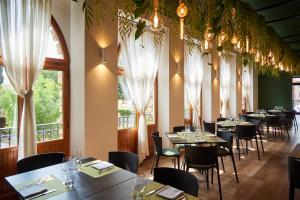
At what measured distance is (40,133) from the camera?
3477mm

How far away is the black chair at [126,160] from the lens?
2.51 meters

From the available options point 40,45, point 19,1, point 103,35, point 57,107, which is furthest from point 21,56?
point 103,35

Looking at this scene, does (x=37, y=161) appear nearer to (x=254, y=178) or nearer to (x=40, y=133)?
(x=40, y=133)

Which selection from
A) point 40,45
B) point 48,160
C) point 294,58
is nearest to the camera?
point 48,160

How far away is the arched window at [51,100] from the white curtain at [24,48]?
24 cm

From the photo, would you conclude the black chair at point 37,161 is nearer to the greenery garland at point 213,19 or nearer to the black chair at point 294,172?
the greenery garland at point 213,19

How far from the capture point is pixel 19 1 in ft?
9.81

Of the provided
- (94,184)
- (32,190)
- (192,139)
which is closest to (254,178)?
(192,139)

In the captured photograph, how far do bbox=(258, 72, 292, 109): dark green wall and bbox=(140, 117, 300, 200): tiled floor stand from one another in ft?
23.5

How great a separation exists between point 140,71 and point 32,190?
134 inches

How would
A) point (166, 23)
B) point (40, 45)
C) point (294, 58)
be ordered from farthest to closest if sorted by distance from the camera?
point (294, 58) < point (166, 23) < point (40, 45)

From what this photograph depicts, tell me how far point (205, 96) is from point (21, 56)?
18.9 ft

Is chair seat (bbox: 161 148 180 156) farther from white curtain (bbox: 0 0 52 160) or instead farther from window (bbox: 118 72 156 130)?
white curtain (bbox: 0 0 52 160)

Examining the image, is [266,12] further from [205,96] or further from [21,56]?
[21,56]
